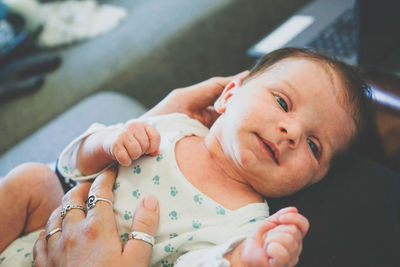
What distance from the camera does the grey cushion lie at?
1.24 m

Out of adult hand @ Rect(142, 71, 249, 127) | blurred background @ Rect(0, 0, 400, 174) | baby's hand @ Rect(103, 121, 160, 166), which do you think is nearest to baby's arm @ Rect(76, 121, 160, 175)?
baby's hand @ Rect(103, 121, 160, 166)

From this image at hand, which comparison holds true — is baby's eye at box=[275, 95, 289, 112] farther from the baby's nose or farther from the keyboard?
the keyboard

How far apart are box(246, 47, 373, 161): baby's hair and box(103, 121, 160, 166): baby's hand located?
0.32 m

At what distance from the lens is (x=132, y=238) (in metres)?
0.72

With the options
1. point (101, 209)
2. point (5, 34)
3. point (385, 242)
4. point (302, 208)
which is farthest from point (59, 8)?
point (385, 242)

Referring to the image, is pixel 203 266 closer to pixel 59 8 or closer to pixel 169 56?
pixel 169 56

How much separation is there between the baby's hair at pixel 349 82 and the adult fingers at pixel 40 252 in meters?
0.64

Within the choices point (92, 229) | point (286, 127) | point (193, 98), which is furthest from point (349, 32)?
point (92, 229)

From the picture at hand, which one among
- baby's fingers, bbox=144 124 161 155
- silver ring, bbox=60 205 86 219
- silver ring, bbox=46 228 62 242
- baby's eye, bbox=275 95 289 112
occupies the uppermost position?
baby's fingers, bbox=144 124 161 155

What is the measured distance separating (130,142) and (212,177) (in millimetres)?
222

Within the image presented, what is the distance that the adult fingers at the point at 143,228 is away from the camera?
2.30 feet

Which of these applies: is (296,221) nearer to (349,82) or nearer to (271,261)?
(271,261)

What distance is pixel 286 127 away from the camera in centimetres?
77

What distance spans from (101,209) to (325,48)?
1.11 meters
